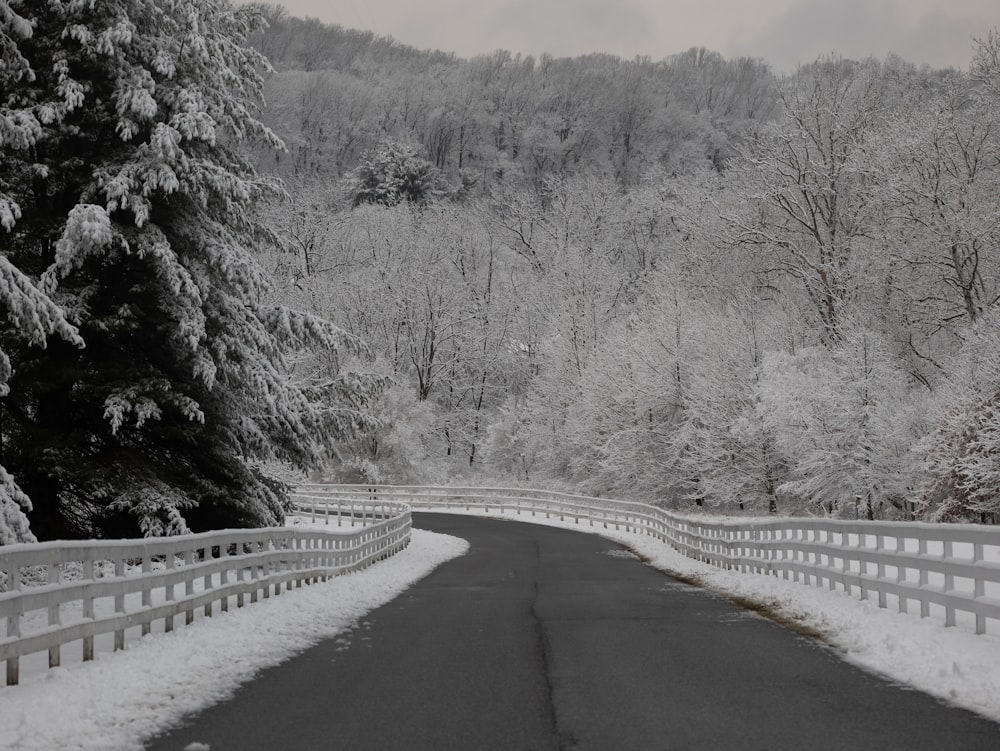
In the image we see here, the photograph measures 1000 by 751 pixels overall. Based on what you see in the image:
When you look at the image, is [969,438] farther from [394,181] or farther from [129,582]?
[394,181]

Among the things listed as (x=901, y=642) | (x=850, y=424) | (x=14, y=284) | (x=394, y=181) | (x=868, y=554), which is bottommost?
(x=901, y=642)

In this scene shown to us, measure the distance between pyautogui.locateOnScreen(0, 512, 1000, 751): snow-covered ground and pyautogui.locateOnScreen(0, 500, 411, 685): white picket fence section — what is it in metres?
0.26

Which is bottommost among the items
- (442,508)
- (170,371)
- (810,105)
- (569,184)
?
(442,508)

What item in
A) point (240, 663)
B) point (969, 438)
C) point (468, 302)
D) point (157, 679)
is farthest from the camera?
point (468, 302)

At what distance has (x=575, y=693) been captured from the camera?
A: 8234mm

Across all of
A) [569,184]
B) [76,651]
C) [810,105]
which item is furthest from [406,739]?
[569,184]

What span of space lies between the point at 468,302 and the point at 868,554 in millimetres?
60428

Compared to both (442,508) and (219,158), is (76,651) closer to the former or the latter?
(219,158)

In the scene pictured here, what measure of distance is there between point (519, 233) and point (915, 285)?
44.8m

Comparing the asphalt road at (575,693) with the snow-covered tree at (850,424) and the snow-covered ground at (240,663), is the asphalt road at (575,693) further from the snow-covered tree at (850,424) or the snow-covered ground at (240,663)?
the snow-covered tree at (850,424)

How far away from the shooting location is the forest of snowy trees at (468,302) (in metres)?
17.6

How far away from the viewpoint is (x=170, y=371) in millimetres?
19094

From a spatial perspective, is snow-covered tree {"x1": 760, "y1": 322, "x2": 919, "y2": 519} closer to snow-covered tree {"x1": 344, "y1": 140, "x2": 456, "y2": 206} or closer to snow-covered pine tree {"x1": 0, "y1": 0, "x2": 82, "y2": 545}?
snow-covered pine tree {"x1": 0, "y1": 0, "x2": 82, "y2": 545}

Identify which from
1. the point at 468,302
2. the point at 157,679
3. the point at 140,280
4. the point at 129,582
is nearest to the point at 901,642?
the point at 157,679
